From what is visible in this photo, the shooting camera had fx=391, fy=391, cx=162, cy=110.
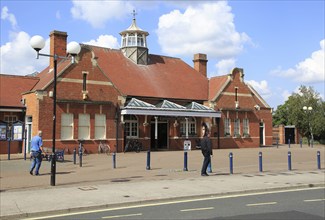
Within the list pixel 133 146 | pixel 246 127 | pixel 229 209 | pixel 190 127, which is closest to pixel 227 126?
pixel 246 127

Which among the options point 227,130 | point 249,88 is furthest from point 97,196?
point 249,88

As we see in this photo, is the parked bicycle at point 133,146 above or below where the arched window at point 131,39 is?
below

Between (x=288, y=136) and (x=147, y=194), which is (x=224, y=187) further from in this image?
(x=288, y=136)

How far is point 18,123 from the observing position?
24.0 meters

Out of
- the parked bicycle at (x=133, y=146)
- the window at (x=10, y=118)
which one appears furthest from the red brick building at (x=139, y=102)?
the window at (x=10, y=118)

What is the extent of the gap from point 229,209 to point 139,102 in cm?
2282

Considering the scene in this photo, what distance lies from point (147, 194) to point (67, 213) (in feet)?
9.13

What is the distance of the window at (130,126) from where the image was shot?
3216cm

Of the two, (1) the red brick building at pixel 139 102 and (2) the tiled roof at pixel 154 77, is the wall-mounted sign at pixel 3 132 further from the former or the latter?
(2) the tiled roof at pixel 154 77

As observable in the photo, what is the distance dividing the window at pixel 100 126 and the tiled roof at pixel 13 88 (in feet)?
18.7

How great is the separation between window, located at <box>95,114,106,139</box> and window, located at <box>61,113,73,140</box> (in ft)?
6.80

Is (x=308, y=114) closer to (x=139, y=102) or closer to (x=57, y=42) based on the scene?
(x=139, y=102)

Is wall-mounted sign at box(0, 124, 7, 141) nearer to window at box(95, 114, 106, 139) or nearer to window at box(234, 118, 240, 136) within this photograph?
window at box(95, 114, 106, 139)

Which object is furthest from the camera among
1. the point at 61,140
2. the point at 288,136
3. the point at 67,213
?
the point at 288,136
